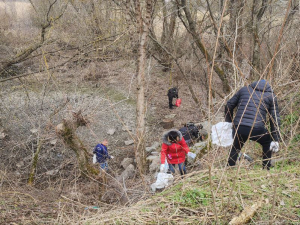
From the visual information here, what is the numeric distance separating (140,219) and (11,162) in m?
6.45

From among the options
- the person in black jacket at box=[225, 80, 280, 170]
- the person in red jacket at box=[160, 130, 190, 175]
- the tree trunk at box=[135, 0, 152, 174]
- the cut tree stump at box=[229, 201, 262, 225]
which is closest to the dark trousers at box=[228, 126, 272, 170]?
the person in black jacket at box=[225, 80, 280, 170]

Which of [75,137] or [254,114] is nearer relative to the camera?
[254,114]

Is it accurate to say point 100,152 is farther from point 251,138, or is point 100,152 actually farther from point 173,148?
point 251,138

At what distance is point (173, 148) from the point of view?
4.84 metres

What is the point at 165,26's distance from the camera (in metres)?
11.3

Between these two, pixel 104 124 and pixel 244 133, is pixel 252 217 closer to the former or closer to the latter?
pixel 244 133

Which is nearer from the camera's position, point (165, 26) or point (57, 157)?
point (57, 157)

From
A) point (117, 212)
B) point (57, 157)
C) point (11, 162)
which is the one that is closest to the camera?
point (117, 212)

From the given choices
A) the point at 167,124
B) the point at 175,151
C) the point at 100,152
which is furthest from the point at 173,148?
the point at 167,124

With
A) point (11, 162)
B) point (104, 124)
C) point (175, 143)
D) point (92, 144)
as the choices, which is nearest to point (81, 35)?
point (104, 124)

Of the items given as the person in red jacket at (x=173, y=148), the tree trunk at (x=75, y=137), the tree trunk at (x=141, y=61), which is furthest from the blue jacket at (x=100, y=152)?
the person in red jacket at (x=173, y=148)

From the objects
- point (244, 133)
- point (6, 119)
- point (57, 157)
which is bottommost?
point (57, 157)

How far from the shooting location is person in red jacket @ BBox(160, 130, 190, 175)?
4.61 m

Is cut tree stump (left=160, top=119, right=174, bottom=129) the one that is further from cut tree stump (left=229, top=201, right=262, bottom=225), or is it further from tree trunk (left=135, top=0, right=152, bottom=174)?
cut tree stump (left=229, top=201, right=262, bottom=225)
